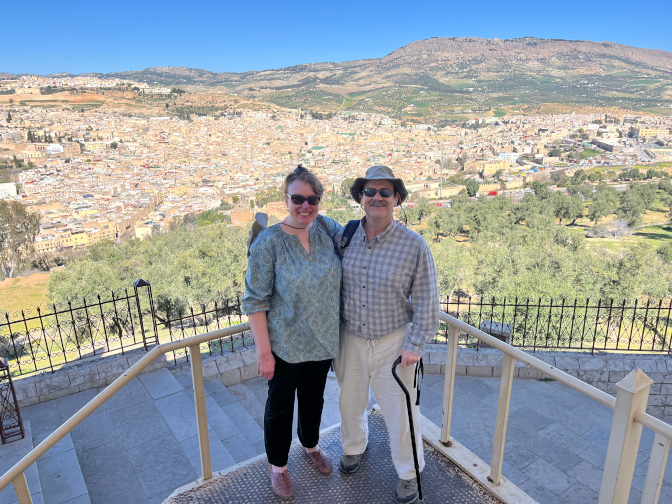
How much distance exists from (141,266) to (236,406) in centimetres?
2078

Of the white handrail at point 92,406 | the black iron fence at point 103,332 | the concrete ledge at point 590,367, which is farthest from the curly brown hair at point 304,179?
the concrete ledge at point 590,367

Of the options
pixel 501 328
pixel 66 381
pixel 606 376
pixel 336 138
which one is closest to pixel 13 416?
pixel 66 381

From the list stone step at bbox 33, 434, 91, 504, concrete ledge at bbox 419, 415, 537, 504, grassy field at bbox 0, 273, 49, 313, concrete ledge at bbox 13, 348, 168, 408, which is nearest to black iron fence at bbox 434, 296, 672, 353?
concrete ledge at bbox 419, 415, 537, 504

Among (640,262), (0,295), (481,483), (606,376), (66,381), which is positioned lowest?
(0,295)

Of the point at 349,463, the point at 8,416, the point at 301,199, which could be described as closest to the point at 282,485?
the point at 349,463

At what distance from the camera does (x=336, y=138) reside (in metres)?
95.0

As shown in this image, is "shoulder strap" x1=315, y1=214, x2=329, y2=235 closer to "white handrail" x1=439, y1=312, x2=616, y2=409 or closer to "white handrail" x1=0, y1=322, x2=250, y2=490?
"white handrail" x1=0, y1=322, x2=250, y2=490

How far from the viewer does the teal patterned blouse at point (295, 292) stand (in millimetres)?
1576

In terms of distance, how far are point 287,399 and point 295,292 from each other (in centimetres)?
49

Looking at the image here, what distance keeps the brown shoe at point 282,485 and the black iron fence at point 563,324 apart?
2.47 metres

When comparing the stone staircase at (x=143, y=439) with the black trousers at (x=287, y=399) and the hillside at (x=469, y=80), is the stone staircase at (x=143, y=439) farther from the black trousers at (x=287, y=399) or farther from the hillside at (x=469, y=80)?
the hillside at (x=469, y=80)

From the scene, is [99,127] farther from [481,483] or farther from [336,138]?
[481,483]

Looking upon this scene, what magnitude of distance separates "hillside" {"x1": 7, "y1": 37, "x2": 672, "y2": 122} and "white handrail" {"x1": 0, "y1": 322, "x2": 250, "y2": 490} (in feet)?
310

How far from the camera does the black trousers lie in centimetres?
171
